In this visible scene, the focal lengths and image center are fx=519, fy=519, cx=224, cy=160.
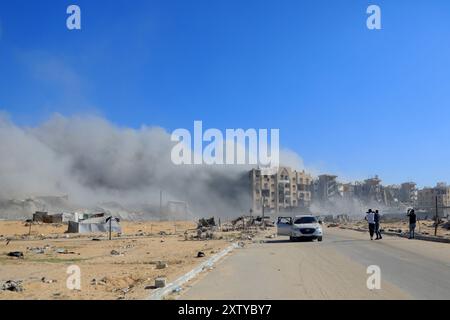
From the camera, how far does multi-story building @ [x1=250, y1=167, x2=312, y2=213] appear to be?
544 feet

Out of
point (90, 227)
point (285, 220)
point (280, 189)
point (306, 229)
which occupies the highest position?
point (280, 189)

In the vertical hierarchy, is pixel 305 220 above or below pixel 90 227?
above

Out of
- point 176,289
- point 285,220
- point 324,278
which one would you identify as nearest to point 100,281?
point 176,289

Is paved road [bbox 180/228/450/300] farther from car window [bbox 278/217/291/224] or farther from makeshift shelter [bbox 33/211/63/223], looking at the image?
makeshift shelter [bbox 33/211/63/223]

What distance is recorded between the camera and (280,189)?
6929 inches

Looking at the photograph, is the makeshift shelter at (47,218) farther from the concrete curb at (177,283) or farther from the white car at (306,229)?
the concrete curb at (177,283)

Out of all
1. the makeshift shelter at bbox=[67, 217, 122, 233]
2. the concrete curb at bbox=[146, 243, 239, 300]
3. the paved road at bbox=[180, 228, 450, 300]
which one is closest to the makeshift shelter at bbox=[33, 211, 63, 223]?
the makeshift shelter at bbox=[67, 217, 122, 233]

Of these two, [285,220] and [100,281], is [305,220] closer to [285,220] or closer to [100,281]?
[285,220]

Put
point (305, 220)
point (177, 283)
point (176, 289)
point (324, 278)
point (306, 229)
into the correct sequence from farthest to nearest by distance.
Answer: point (305, 220), point (306, 229), point (324, 278), point (177, 283), point (176, 289)

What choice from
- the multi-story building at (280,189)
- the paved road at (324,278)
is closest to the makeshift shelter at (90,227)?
the paved road at (324,278)

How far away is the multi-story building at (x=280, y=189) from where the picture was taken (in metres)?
166

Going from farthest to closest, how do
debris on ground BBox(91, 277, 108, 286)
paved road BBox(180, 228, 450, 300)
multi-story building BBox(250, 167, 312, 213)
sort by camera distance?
multi-story building BBox(250, 167, 312, 213) < debris on ground BBox(91, 277, 108, 286) < paved road BBox(180, 228, 450, 300)

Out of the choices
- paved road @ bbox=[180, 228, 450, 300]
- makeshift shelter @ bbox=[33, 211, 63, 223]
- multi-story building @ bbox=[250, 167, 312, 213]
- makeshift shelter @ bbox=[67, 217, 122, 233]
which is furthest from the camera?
multi-story building @ bbox=[250, 167, 312, 213]
